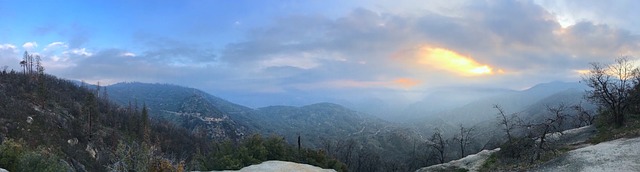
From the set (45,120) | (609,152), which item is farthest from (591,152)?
(45,120)

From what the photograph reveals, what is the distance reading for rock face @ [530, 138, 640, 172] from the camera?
3625 centimetres

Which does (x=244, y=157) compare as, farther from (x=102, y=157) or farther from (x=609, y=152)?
(x=102, y=157)

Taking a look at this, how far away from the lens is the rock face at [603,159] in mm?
36250

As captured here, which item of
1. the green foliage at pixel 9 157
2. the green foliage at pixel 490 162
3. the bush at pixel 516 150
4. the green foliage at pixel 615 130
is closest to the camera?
the green foliage at pixel 615 130

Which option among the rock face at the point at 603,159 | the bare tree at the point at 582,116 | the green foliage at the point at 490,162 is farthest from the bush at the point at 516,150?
the bare tree at the point at 582,116

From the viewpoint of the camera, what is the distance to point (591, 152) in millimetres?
41750

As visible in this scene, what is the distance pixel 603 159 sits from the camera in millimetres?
38656

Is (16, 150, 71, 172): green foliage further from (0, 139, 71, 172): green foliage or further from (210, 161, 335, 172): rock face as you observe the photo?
(210, 161, 335, 172): rock face

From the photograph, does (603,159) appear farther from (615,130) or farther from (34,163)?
(34,163)

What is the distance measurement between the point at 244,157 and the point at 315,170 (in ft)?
138

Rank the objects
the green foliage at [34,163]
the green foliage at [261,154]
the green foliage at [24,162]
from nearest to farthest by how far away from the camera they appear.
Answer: the green foliage at [34,163] → the green foliage at [24,162] → the green foliage at [261,154]

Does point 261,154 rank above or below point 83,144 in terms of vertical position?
above

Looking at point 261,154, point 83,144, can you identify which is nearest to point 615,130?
point 261,154

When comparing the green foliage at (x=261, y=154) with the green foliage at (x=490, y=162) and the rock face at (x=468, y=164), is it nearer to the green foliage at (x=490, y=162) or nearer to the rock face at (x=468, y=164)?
the rock face at (x=468, y=164)
